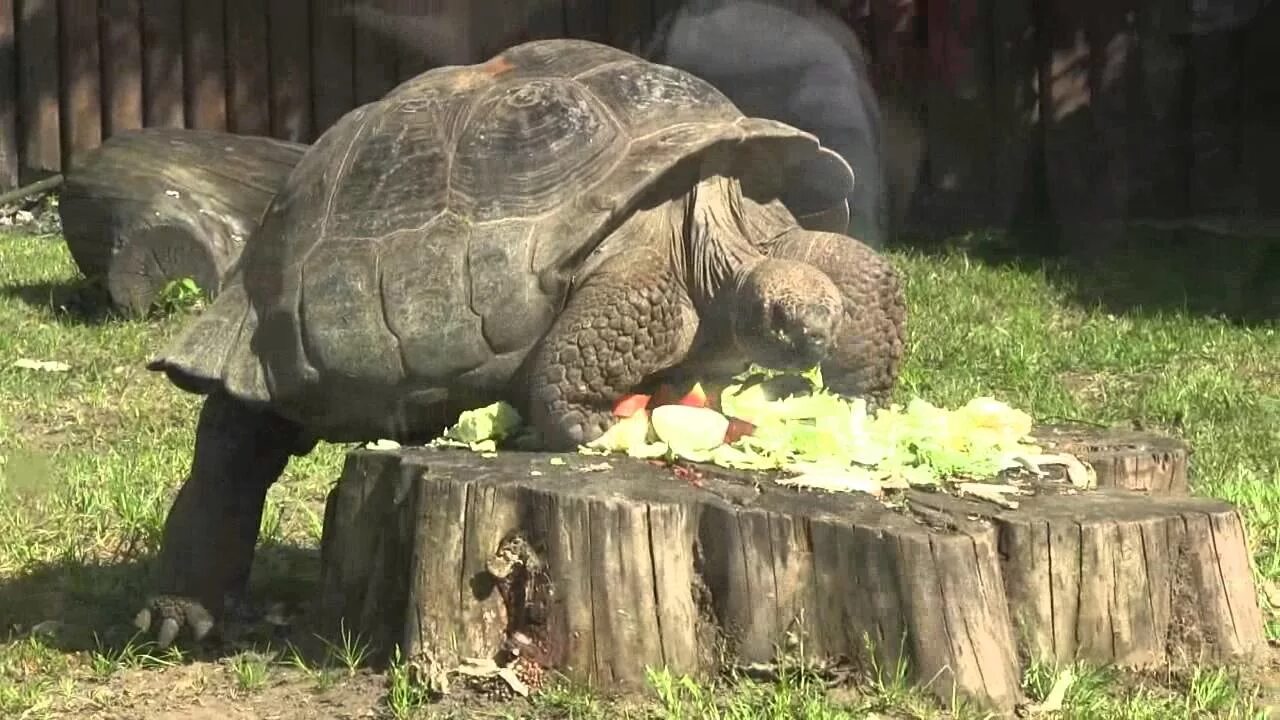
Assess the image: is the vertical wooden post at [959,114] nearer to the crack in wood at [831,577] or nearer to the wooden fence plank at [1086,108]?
the wooden fence plank at [1086,108]

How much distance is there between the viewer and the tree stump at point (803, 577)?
3.88 m

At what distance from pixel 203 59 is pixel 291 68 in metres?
0.59

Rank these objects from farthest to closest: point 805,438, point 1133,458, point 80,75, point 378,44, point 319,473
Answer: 1. point 80,75
2. point 378,44
3. point 319,473
4. point 1133,458
5. point 805,438

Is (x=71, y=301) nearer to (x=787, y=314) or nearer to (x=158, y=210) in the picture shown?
(x=158, y=210)

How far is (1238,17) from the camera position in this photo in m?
11.4

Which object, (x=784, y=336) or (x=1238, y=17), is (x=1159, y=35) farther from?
(x=784, y=336)

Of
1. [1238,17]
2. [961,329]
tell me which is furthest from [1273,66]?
[961,329]

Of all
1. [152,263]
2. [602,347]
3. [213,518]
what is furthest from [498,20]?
[602,347]

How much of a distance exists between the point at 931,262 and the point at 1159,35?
2.37 meters

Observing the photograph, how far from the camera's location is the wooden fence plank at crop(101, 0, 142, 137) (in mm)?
12227

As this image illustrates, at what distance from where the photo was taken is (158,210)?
9.62 m

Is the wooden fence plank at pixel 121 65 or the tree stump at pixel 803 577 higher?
the wooden fence plank at pixel 121 65

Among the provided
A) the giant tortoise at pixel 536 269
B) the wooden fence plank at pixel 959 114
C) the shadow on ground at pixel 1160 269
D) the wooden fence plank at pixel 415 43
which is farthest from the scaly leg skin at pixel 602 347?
the wooden fence plank at pixel 415 43

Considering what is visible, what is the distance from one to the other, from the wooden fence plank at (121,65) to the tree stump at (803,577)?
8.67 meters
